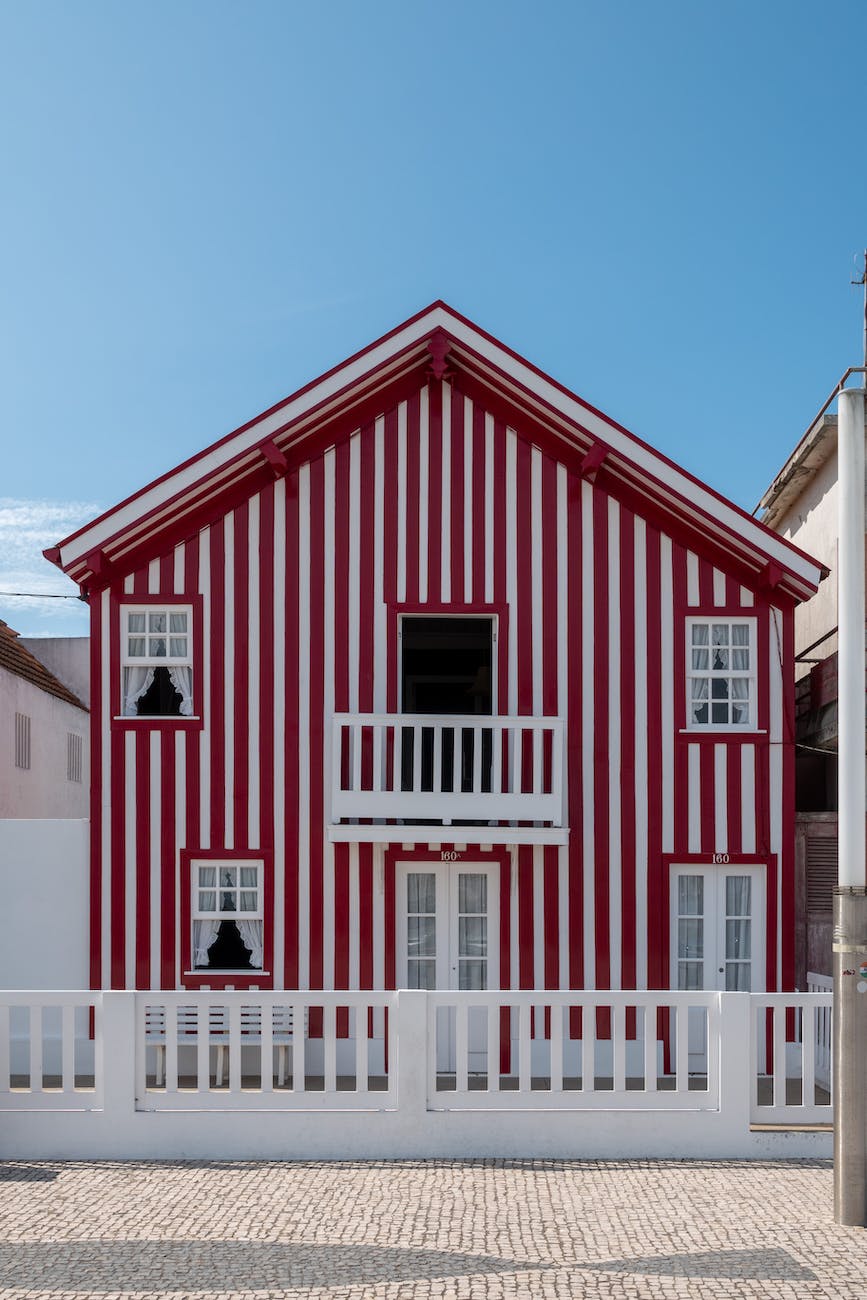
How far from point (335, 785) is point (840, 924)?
5.76 meters

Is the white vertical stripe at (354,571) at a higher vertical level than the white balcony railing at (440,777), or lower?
higher

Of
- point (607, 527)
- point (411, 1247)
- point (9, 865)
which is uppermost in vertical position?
point (607, 527)

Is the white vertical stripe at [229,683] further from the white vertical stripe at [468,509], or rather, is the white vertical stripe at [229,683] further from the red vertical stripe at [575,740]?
the red vertical stripe at [575,740]

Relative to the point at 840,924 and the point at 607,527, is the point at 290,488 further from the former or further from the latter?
the point at 840,924

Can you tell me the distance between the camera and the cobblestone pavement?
20.9 feet

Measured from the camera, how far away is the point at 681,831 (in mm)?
12430

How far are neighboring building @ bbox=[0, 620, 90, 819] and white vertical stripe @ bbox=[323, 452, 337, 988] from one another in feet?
26.3

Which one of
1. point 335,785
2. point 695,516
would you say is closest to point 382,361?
point 695,516

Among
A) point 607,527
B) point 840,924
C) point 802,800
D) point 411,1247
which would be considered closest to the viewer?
point 411,1247

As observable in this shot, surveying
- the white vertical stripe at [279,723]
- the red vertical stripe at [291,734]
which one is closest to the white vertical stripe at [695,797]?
the red vertical stripe at [291,734]

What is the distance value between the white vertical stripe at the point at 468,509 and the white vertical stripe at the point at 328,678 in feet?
3.88

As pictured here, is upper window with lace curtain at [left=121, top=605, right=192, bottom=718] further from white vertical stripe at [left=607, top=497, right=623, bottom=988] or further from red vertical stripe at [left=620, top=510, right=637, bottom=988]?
red vertical stripe at [left=620, top=510, right=637, bottom=988]

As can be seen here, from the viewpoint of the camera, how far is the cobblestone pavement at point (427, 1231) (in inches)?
251

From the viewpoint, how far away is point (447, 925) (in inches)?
485
